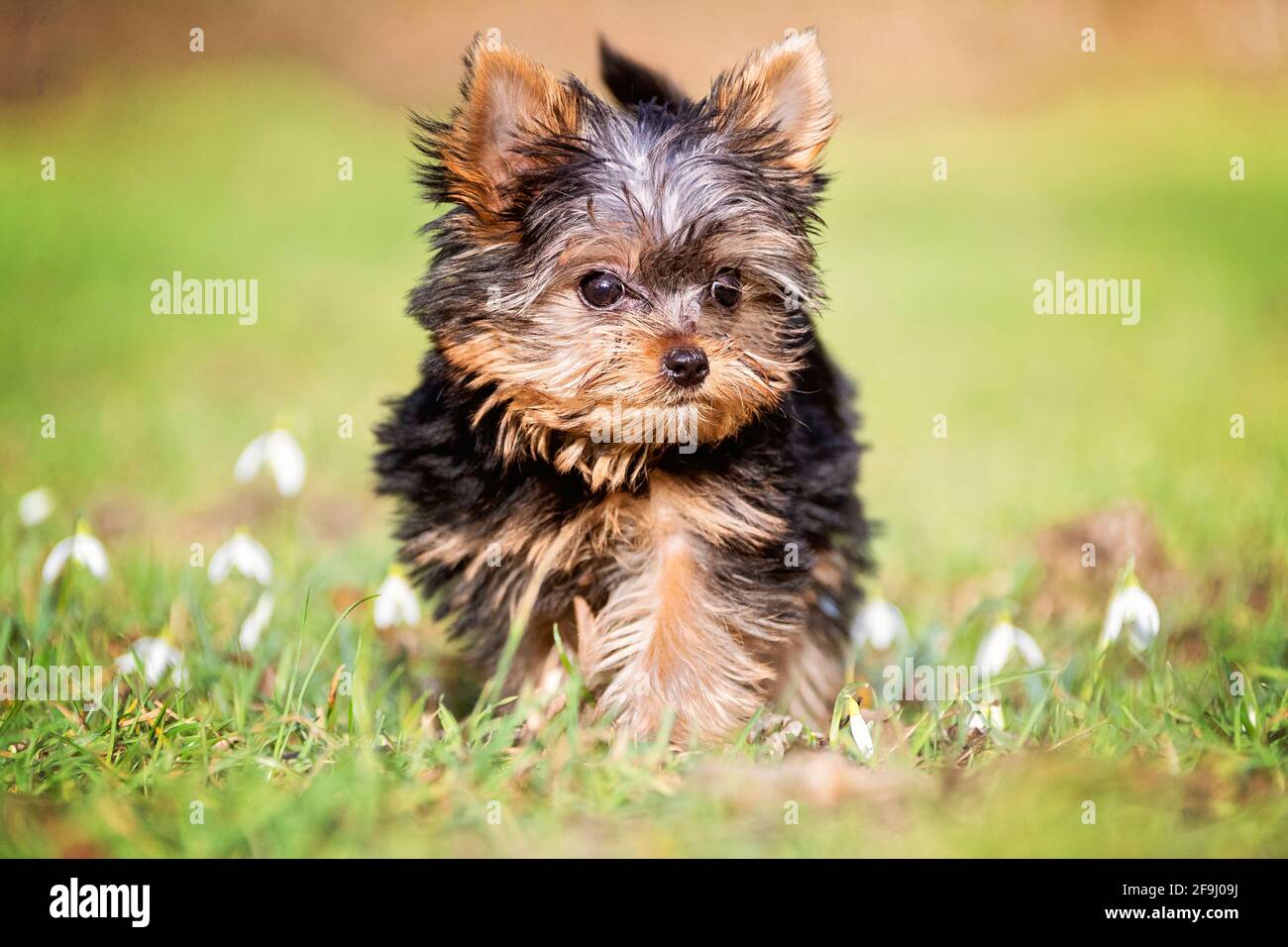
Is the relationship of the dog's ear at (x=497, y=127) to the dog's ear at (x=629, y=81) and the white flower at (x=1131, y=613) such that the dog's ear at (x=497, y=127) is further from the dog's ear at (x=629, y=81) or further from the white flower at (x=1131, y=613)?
the white flower at (x=1131, y=613)

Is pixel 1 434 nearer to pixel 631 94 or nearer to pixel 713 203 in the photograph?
pixel 631 94

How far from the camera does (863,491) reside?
24.5 feet

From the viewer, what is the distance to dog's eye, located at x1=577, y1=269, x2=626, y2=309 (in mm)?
3662

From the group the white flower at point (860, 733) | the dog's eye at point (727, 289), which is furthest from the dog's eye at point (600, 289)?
the white flower at point (860, 733)

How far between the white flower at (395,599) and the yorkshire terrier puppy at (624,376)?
0.74 feet

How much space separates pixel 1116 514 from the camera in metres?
5.99

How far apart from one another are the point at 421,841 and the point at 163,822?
0.63m

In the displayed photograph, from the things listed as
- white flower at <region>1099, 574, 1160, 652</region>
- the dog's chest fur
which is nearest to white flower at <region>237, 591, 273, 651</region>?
the dog's chest fur

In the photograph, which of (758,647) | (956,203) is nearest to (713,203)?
(758,647)

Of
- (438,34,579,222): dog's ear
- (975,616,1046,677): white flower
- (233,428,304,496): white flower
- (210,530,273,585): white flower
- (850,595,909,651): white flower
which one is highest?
(438,34,579,222): dog's ear

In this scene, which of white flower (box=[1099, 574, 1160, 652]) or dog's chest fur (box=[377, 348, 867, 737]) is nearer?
dog's chest fur (box=[377, 348, 867, 737])

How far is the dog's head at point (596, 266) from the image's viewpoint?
11.7ft

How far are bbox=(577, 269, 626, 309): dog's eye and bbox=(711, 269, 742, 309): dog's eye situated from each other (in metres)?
0.28

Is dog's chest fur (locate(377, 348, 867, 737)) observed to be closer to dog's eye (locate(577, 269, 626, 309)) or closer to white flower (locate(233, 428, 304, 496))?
dog's eye (locate(577, 269, 626, 309))
